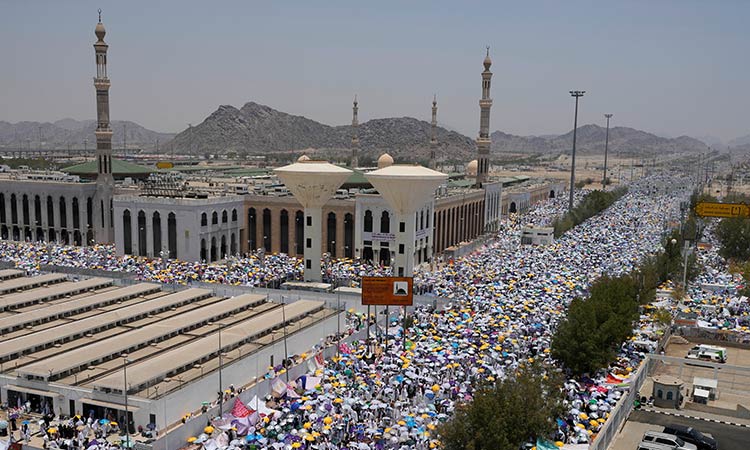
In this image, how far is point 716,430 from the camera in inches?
754

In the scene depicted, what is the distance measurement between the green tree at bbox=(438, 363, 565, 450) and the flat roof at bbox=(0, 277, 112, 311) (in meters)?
22.1

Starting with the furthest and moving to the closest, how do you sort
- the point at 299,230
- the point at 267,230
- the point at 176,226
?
the point at 267,230 < the point at 299,230 < the point at 176,226

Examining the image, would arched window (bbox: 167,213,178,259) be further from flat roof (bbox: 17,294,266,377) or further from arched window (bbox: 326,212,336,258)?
flat roof (bbox: 17,294,266,377)

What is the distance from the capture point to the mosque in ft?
151

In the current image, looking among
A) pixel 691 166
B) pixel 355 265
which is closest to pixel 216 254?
pixel 355 265

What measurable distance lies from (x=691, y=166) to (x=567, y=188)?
276 ft

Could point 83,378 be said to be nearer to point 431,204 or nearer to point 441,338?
point 441,338

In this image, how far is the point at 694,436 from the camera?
1762 cm

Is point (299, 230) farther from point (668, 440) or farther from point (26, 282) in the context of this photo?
point (668, 440)

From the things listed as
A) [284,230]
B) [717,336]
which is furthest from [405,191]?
[717,336]

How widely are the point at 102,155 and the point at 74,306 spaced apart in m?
24.4

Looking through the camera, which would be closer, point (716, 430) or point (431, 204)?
point (716, 430)

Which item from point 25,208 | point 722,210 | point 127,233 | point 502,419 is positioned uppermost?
point 722,210

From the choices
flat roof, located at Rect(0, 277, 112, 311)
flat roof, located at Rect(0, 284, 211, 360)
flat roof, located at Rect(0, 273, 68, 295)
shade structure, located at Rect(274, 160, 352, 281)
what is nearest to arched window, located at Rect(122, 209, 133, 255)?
flat roof, located at Rect(0, 273, 68, 295)
